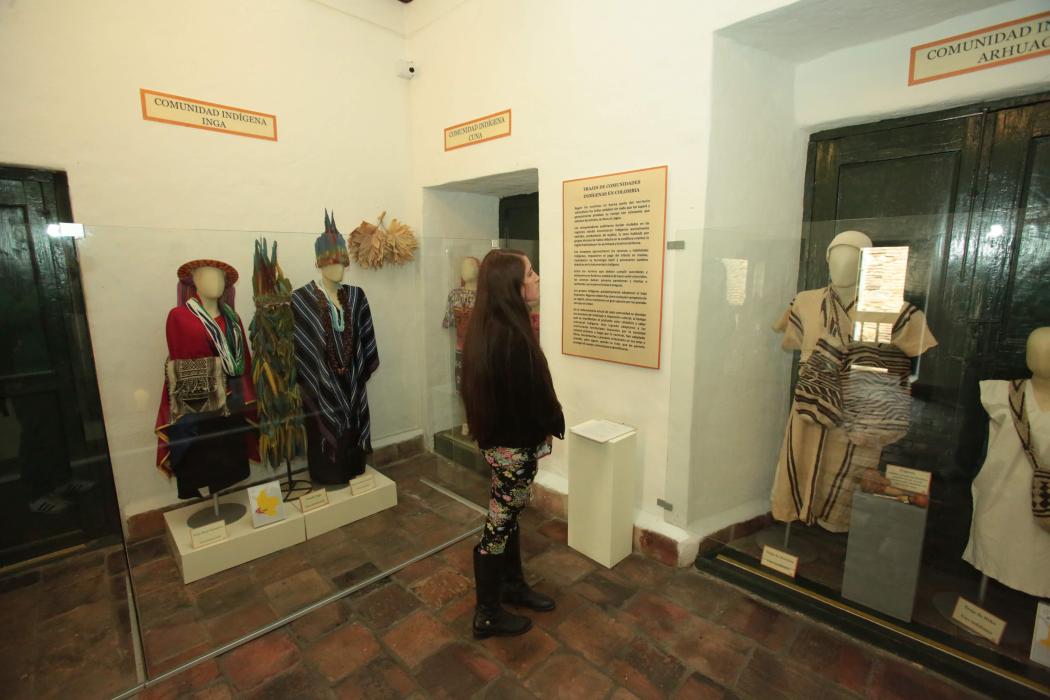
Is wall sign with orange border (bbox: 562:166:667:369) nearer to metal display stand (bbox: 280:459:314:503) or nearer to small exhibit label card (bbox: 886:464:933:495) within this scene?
small exhibit label card (bbox: 886:464:933:495)

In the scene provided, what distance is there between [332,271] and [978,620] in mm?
3438

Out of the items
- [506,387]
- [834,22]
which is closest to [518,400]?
[506,387]

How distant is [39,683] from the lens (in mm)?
1966

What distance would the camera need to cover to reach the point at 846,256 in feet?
6.75

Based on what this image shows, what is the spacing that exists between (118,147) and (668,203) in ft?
10.00

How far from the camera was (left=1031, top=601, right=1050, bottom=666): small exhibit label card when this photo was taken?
173 cm

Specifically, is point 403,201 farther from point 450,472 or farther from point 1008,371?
point 1008,371

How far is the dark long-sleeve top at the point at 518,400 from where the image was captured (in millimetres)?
1896

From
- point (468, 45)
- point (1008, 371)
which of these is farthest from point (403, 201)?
point (1008, 371)

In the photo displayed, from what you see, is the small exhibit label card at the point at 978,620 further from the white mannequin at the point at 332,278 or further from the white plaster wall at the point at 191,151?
the white mannequin at the point at 332,278

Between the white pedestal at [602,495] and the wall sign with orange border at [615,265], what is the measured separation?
497mm

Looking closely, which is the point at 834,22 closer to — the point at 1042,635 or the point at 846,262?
the point at 846,262

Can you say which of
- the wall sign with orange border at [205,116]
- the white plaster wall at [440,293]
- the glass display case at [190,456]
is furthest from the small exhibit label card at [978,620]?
the wall sign with orange border at [205,116]

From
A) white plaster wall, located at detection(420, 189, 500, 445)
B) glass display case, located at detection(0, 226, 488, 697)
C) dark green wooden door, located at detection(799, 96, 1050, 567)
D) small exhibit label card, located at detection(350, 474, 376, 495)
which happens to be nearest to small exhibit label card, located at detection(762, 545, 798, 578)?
dark green wooden door, located at detection(799, 96, 1050, 567)
